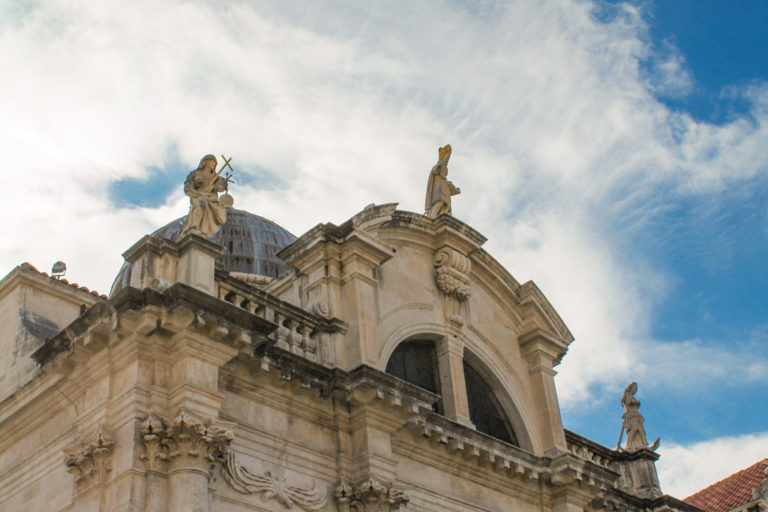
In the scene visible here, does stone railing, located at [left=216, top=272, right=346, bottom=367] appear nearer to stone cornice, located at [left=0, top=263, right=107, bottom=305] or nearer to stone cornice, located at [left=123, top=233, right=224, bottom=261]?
stone cornice, located at [left=123, top=233, right=224, bottom=261]

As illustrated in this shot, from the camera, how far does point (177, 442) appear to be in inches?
478

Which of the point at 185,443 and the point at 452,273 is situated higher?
the point at 452,273

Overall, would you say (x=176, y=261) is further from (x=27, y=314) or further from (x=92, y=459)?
(x=27, y=314)

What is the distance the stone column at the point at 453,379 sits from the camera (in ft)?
56.1

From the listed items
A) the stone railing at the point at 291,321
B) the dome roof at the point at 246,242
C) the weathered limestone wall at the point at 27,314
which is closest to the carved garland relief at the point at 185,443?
the stone railing at the point at 291,321

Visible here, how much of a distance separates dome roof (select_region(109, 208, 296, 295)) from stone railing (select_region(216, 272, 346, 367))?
378 inches

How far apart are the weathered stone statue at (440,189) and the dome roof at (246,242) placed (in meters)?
6.57

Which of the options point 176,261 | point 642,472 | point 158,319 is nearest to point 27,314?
point 176,261

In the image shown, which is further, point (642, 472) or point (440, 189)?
point (642, 472)

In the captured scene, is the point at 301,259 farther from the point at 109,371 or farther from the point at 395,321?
the point at 109,371

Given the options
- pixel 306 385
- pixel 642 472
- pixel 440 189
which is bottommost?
pixel 306 385

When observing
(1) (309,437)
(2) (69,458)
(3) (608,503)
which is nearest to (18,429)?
(2) (69,458)

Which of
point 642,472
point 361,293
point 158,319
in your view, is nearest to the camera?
point 158,319

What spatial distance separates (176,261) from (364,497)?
13.9 feet
